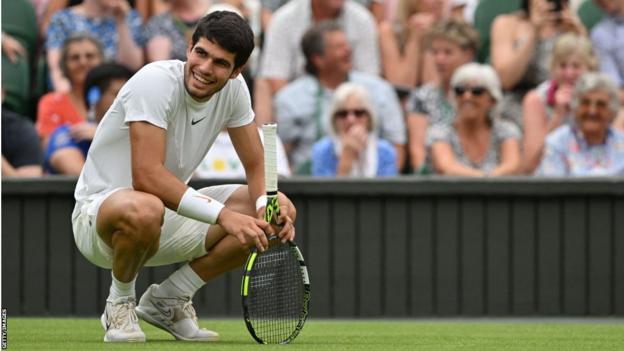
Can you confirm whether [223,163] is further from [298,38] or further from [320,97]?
[298,38]

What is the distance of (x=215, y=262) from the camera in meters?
6.43

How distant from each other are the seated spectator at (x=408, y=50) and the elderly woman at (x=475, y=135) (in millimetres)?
957

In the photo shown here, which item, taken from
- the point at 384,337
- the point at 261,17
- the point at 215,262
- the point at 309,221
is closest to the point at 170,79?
the point at 215,262

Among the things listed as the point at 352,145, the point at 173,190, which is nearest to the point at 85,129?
the point at 352,145

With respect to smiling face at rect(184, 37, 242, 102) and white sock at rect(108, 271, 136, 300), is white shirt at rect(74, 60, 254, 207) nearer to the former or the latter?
smiling face at rect(184, 37, 242, 102)

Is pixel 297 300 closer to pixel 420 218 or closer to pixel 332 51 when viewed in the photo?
pixel 420 218

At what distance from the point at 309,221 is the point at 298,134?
120 centimetres

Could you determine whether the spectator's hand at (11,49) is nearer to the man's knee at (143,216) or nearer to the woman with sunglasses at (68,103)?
the woman with sunglasses at (68,103)

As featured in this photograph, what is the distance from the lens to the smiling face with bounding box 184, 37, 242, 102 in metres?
5.85

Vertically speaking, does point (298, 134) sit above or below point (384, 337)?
above

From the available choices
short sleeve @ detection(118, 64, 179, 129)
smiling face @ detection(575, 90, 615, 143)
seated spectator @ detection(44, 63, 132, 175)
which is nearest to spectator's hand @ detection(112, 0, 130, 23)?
seated spectator @ detection(44, 63, 132, 175)

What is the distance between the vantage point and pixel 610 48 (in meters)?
11.4

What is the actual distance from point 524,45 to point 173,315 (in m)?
5.67

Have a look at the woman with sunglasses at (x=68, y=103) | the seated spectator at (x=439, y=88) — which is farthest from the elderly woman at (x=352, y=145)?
the woman with sunglasses at (x=68, y=103)
